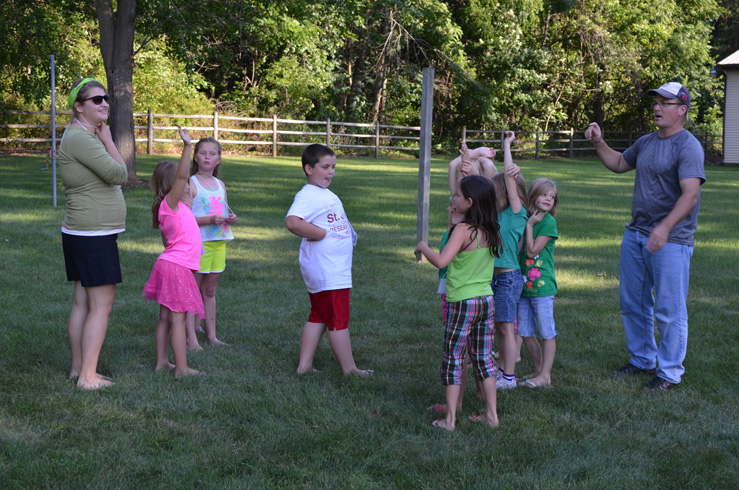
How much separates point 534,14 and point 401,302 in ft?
96.8

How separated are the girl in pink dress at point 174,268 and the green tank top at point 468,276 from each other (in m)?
1.77

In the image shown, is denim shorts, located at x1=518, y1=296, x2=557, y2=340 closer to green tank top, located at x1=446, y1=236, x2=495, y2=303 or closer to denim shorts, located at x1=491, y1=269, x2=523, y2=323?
denim shorts, located at x1=491, y1=269, x2=523, y2=323

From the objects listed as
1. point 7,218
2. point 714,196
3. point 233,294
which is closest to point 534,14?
point 714,196

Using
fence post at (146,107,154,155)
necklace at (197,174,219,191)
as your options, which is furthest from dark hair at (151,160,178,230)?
fence post at (146,107,154,155)

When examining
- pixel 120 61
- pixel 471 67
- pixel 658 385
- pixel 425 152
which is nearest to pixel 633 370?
pixel 658 385

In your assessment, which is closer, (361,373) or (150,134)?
(361,373)

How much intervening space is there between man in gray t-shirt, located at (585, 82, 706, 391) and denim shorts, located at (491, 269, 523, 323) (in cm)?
88

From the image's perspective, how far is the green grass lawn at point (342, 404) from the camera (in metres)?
3.46

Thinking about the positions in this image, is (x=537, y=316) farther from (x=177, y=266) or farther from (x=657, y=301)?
(x=177, y=266)

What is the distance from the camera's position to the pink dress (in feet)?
15.6

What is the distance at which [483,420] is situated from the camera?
4.08m

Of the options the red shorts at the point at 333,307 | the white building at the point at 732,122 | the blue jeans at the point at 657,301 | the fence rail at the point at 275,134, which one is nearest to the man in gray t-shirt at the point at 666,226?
the blue jeans at the point at 657,301

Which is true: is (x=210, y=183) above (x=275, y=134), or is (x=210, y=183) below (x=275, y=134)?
below

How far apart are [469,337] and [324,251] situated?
3.89 ft
